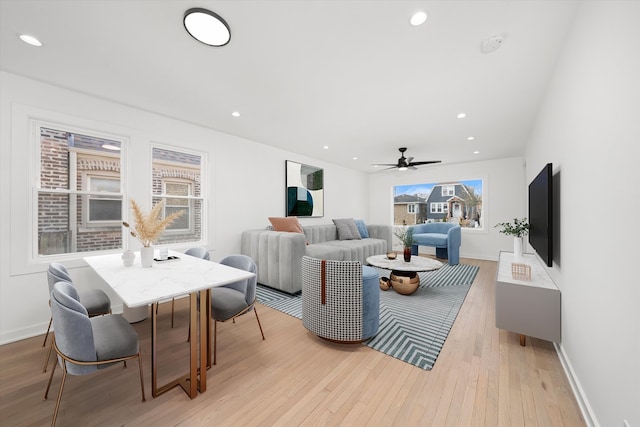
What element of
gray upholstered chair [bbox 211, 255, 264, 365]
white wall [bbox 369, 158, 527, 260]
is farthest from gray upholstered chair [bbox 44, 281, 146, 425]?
white wall [bbox 369, 158, 527, 260]

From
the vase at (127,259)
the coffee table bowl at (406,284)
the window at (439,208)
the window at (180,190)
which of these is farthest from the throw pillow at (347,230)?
the vase at (127,259)

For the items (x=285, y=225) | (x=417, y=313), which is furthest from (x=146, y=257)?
(x=417, y=313)

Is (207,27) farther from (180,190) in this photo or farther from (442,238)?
(442,238)

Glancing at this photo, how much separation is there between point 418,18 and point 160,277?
8.21ft

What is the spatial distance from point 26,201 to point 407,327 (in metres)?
4.05

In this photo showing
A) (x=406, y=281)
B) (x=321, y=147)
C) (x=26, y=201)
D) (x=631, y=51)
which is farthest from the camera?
(x=321, y=147)

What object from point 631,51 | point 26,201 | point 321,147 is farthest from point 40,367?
point 321,147

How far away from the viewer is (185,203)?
3.62 metres

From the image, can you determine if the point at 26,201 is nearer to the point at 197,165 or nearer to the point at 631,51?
the point at 197,165

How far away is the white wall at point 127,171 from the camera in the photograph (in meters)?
2.23

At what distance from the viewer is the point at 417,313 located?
110 inches

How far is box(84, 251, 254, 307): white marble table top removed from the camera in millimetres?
1329

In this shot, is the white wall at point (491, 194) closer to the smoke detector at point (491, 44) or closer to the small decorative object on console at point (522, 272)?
the small decorative object on console at point (522, 272)

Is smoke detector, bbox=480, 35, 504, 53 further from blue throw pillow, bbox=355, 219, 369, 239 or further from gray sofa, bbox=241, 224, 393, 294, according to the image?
blue throw pillow, bbox=355, 219, 369, 239
